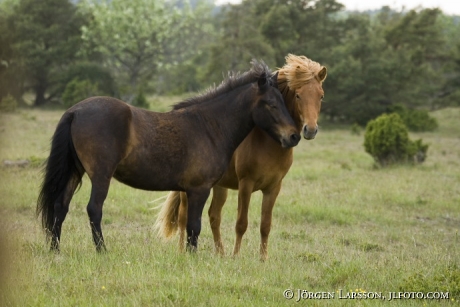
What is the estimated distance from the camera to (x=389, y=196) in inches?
495

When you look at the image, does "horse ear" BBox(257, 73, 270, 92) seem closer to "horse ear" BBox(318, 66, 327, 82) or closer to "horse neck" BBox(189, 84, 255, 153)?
"horse neck" BBox(189, 84, 255, 153)

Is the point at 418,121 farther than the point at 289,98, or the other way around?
the point at 418,121

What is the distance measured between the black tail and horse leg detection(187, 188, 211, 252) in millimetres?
1137

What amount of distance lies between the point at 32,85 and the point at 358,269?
1263 inches

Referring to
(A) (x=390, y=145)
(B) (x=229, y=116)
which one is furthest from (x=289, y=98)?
(A) (x=390, y=145)

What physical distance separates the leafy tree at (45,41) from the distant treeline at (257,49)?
0.19ft

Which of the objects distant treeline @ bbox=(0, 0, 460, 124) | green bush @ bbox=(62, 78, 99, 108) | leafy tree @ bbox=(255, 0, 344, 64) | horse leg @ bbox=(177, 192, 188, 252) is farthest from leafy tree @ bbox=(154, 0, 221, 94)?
horse leg @ bbox=(177, 192, 188, 252)

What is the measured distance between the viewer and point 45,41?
35406 millimetres

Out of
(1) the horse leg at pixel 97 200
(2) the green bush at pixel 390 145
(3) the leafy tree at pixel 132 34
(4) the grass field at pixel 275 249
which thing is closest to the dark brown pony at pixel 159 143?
(1) the horse leg at pixel 97 200

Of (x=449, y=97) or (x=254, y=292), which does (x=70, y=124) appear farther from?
(x=449, y=97)

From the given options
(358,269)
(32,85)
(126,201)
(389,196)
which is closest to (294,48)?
(32,85)

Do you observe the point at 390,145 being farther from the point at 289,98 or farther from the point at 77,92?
the point at 77,92

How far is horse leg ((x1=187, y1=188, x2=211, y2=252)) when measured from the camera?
605 cm

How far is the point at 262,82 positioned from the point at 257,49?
2677 centimetres
